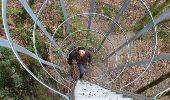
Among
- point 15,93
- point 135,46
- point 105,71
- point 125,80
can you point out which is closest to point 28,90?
point 15,93

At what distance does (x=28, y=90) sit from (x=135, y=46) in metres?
5.07

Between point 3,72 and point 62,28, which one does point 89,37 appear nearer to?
point 62,28

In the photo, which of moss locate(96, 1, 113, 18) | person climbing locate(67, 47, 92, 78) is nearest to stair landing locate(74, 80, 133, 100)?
person climbing locate(67, 47, 92, 78)

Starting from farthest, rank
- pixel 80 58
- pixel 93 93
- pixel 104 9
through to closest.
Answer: pixel 104 9, pixel 80 58, pixel 93 93

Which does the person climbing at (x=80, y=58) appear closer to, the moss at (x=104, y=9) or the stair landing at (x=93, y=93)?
the stair landing at (x=93, y=93)

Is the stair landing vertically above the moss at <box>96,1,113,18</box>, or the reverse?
the moss at <box>96,1,113,18</box>

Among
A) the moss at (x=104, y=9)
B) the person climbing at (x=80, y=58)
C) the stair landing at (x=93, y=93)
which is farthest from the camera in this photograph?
the moss at (x=104, y=9)

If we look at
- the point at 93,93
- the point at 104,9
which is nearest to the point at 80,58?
the point at 93,93

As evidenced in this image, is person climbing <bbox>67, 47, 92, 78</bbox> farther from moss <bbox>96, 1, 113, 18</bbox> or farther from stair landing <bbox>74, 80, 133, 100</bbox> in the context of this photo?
moss <bbox>96, 1, 113, 18</bbox>

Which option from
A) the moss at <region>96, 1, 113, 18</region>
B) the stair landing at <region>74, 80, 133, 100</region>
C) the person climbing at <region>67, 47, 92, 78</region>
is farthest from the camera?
the moss at <region>96, 1, 113, 18</region>

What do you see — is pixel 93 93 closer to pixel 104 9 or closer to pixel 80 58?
pixel 80 58

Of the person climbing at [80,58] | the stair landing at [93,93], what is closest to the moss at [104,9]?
the person climbing at [80,58]

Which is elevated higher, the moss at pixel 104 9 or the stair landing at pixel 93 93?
the moss at pixel 104 9

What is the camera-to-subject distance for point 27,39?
14859 mm
